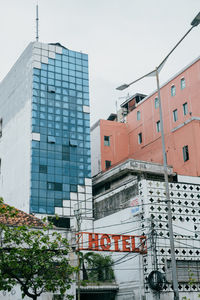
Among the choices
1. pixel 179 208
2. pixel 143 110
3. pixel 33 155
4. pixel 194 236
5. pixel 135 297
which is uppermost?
pixel 143 110

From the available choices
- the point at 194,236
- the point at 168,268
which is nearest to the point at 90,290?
the point at 168,268

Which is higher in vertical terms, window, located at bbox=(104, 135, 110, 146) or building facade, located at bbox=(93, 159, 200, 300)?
window, located at bbox=(104, 135, 110, 146)

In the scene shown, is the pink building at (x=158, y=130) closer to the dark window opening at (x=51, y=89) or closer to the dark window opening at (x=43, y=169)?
the dark window opening at (x=43, y=169)

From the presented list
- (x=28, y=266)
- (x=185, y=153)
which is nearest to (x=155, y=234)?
(x=28, y=266)

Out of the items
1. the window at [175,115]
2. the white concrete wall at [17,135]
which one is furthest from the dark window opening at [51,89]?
the window at [175,115]

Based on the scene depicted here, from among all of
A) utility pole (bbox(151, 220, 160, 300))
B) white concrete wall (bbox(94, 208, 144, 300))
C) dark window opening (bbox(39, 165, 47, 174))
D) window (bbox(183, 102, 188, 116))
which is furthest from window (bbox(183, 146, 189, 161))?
dark window opening (bbox(39, 165, 47, 174))

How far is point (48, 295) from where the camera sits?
2583cm

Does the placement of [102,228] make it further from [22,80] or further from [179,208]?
[22,80]

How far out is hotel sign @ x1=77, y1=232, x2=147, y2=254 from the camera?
94.1 ft

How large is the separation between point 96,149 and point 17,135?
12.1 metres

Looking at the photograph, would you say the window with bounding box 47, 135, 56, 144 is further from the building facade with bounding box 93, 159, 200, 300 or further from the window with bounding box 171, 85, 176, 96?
the window with bounding box 171, 85, 176, 96

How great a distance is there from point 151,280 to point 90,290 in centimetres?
483

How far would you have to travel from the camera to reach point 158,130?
4988 cm

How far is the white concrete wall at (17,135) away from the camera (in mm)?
41406
